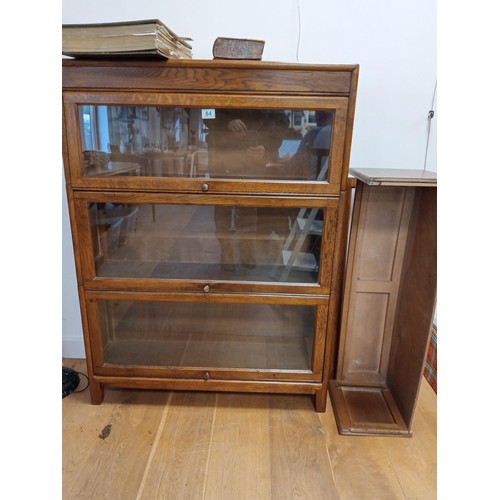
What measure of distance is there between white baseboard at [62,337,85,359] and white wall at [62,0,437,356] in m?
1.29

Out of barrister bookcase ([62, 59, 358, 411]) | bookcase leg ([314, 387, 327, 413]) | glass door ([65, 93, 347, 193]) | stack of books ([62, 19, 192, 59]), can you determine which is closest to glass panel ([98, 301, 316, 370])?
barrister bookcase ([62, 59, 358, 411])

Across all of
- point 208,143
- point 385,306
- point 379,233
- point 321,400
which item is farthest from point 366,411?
point 208,143

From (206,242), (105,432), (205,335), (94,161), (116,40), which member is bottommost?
(105,432)

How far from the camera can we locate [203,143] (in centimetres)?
116

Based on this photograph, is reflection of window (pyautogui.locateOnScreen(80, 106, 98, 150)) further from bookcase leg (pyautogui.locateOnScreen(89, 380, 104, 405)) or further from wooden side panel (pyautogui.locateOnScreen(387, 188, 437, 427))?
wooden side panel (pyautogui.locateOnScreen(387, 188, 437, 427))

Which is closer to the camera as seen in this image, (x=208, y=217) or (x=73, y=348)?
(x=208, y=217)

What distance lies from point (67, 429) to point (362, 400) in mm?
1095

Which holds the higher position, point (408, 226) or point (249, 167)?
point (249, 167)

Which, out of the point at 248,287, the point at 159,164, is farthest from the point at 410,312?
the point at 159,164

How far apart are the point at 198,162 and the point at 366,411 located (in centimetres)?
110

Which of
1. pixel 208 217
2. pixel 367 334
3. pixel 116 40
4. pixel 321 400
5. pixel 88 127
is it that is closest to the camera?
pixel 116 40

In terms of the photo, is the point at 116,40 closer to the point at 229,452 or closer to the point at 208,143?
the point at 208,143

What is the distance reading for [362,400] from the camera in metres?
1.40
